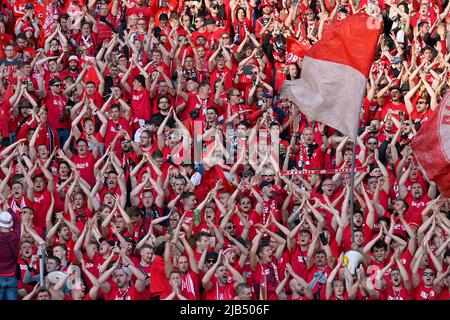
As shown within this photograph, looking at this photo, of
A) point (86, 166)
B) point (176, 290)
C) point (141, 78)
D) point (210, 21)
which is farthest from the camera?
point (210, 21)

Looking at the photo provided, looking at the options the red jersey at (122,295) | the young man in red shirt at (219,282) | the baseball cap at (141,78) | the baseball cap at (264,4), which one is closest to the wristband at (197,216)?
the young man in red shirt at (219,282)

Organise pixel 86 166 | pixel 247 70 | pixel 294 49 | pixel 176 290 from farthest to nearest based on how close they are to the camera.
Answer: pixel 294 49, pixel 247 70, pixel 86 166, pixel 176 290

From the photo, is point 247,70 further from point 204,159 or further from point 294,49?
point 204,159

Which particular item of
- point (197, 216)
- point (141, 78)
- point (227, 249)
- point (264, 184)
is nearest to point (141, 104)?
point (141, 78)

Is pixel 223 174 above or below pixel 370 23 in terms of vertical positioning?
below

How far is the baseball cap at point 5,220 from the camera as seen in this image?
1848cm

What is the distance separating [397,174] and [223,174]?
1.75 m

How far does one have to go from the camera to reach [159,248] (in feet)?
61.2

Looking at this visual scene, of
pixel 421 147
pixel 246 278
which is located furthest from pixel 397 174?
pixel 246 278

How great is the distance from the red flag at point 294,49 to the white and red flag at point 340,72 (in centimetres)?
246

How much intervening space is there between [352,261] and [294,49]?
344 cm

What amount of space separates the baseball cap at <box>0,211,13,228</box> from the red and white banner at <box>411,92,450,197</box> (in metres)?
3.92

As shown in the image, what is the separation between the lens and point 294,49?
21.2 meters
